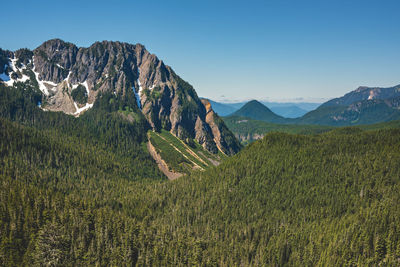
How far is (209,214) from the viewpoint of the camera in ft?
512

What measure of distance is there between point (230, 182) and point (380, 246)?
97.3m

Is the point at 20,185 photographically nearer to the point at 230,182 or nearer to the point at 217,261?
the point at 217,261

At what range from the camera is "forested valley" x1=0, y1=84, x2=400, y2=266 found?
98.2m

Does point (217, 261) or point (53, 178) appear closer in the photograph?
point (217, 261)

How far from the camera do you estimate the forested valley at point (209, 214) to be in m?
98.2

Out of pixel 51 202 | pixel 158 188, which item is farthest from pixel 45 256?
pixel 158 188

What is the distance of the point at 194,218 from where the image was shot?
154m

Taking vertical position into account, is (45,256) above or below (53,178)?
below

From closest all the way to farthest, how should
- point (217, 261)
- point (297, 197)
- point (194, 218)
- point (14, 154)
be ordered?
point (217, 261) → point (194, 218) → point (297, 197) → point (14, 154)

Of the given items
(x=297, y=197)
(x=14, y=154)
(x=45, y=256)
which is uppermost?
(x=14, y=154)

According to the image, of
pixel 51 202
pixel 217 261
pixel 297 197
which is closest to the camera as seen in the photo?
pixel 217 261

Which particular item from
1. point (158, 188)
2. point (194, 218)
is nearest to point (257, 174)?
point (194, 218)

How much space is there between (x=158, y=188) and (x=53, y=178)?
3056 inches

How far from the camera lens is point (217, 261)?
108m
